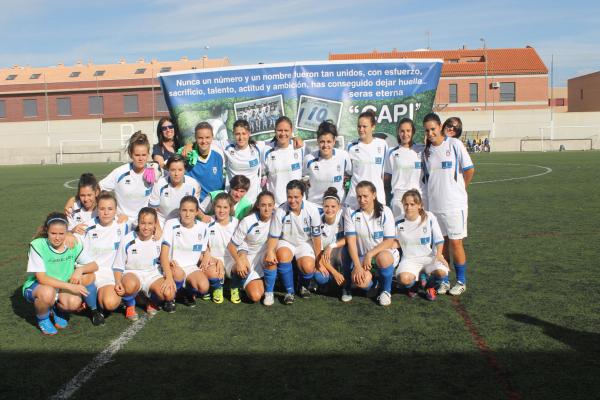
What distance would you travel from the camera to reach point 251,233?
17.2 ft

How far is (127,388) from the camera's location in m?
3.40

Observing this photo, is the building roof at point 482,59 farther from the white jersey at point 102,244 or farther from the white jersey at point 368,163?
the white jersey at point 102,244

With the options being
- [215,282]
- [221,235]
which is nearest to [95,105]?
[221,235]

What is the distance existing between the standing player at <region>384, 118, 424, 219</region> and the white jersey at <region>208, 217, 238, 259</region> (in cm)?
161

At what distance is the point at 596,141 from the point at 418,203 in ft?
115

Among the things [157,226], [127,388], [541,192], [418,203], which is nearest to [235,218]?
[157,226]

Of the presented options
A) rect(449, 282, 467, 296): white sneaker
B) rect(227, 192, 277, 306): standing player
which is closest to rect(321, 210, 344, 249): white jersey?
rect(227, 192, 277, 306): standing player

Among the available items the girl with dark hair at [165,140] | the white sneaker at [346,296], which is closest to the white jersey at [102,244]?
the girl with dark hair at [165,140]

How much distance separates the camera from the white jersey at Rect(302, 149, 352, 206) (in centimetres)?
568

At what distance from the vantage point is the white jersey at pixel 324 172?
568 cm

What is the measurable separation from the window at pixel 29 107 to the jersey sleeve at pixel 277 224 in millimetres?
48183

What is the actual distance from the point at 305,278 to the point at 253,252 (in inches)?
21.1

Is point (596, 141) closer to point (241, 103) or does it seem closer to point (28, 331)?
point (241, 103)

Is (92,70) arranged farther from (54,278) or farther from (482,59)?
(54,278)
